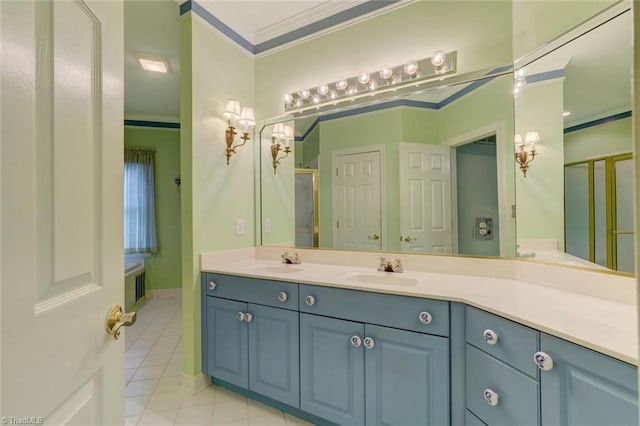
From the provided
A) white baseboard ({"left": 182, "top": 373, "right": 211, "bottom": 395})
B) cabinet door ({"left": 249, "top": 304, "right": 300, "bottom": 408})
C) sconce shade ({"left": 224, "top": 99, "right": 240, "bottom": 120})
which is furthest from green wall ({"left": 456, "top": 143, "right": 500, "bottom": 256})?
white baseboard ({"left": 182, "top": 373, "right": 211, "bottom": 395})

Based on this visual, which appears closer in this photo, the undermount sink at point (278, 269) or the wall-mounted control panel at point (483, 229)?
the wall-mounted control panel at point (483, 229)

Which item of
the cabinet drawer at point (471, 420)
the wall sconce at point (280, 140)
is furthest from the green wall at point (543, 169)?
the wall sconce at point (280, 140)

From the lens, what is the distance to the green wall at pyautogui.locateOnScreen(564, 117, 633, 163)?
1.10 meters

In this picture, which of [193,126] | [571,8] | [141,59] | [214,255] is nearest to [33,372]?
[214,255]

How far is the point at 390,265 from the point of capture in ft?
5.96

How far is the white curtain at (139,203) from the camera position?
4199 millimetres

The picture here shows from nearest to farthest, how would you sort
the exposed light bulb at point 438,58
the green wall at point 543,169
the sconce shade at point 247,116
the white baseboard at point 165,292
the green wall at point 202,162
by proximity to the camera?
the green wall at point 543,169
the exposed light bulb at point 438,58
the green wall at point 202,162
the sconce shade at point 247,116
the white baseboard at point 165,292

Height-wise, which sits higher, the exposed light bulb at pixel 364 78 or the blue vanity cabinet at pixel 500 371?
the exposed light bulb at pixel 364 78

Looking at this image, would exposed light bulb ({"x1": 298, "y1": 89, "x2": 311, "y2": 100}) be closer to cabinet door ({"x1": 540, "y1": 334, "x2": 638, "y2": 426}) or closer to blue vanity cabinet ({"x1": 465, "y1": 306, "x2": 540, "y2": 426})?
blue vanity cabinet ({"x1": 465, "y1": 306, "x2": 540, "y2": 426})

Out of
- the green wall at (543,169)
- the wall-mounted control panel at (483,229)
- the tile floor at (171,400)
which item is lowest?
the tile floor at (171,400)

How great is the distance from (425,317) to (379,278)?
1.57ft

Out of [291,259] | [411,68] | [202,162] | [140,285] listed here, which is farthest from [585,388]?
[140,285]

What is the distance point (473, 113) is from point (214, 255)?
2.00 meters

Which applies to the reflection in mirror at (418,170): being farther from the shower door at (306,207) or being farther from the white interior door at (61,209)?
the white interior door at (61,209)
